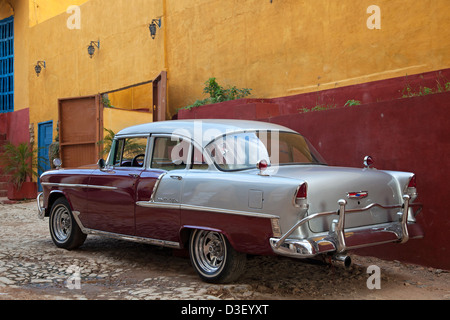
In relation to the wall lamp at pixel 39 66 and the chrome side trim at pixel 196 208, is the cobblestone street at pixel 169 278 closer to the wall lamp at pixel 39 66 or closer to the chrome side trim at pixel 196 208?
the chrome side trim at pixel 196 208

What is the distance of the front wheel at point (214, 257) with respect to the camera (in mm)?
4738

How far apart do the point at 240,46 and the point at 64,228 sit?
585 centimetres

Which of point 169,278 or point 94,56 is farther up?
point 94,56

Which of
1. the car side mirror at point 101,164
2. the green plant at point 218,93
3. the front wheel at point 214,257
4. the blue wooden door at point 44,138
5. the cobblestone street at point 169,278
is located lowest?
the cobblestone street at point 169,278

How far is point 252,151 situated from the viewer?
16.5ft

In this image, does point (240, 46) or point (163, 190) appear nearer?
point (163, 190)

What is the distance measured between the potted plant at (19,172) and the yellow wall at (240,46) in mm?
2303

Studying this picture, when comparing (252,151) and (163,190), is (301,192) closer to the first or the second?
(252,151)

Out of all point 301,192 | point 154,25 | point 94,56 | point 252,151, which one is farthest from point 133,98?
point 301,192

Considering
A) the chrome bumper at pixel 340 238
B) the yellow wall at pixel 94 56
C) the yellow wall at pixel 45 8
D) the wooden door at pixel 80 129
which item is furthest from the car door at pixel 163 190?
the yellow wall at pixel 45 8

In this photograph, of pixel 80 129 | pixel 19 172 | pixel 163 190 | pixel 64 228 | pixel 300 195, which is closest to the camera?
pixel 300 195

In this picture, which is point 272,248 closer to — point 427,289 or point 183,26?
point 427,289

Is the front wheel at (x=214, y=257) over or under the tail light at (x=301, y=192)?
under

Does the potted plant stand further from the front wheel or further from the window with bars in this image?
the front wheel
